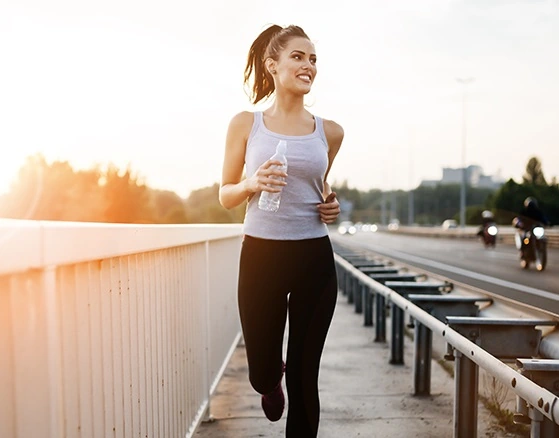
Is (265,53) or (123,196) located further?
(123,196)

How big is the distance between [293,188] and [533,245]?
1614 centimetres

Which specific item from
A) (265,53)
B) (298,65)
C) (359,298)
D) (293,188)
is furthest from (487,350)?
(359,298)

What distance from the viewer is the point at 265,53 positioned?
357 cm

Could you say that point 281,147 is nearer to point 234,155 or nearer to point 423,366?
point 234,155

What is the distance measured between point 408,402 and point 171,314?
7.85 ft

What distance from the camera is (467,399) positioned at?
3793 millimetres

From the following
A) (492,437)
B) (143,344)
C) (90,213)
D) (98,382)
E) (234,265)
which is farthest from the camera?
(90,213)

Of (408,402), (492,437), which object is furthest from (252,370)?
(408,402)

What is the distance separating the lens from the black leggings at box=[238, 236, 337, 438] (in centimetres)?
329

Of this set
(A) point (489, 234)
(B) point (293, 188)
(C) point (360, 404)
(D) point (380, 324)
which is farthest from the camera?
(A) point (489, 234)

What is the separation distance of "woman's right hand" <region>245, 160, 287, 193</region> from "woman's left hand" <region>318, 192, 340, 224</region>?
33 centimetres

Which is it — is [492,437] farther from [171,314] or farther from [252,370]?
[171,314]

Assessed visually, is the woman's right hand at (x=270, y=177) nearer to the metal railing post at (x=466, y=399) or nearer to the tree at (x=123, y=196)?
the metal railing post at (x=466, y=399)

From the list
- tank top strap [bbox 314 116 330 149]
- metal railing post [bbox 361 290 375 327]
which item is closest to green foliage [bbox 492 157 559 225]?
metal railing post [bbox 361 290 375 327]
